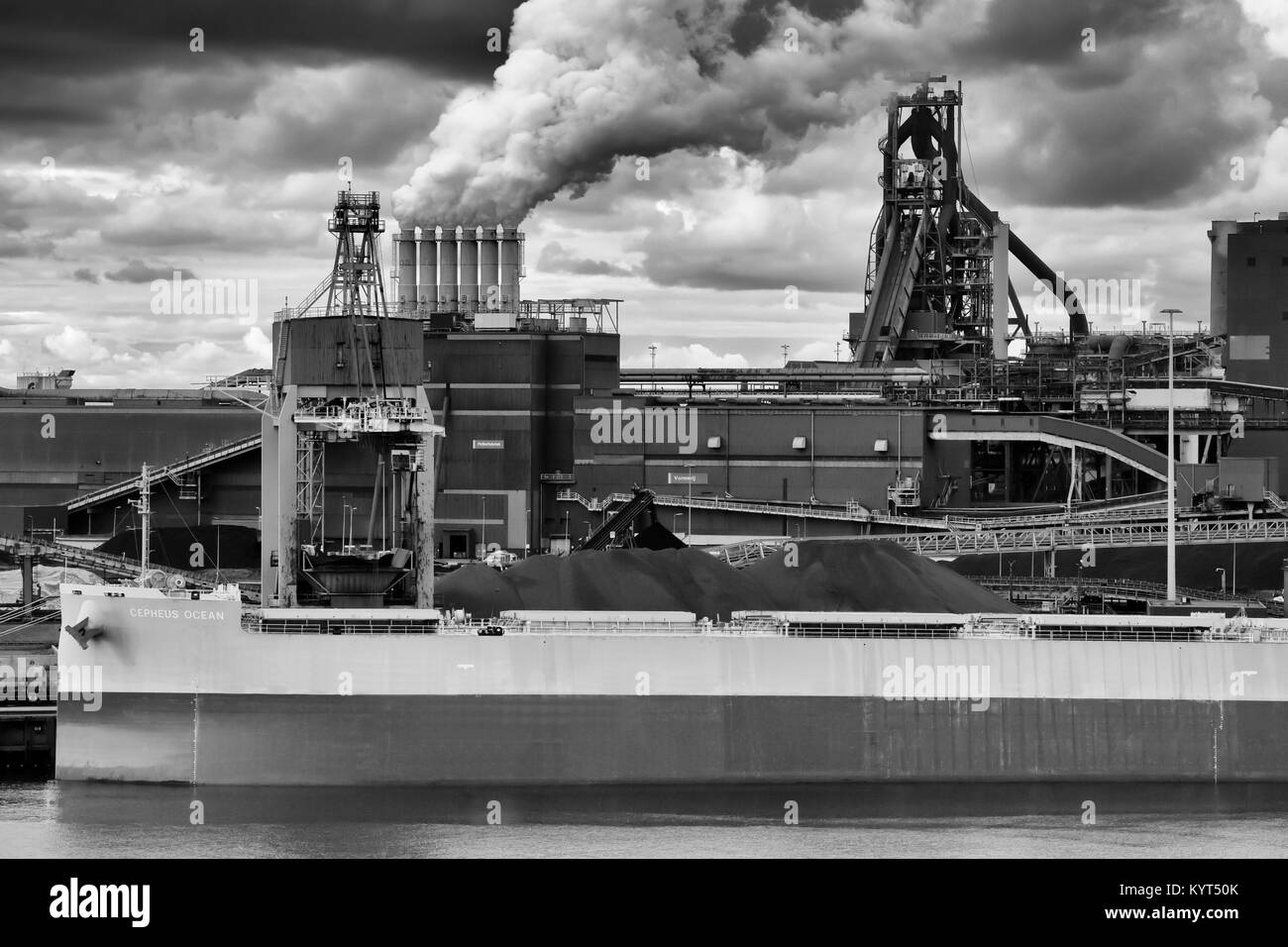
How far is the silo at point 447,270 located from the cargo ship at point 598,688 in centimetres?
3365

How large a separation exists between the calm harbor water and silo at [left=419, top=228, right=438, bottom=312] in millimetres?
38197

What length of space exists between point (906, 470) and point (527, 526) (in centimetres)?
1340

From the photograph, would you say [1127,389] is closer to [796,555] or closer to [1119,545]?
[1119,545]

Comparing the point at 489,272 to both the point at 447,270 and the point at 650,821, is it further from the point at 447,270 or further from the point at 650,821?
the point at 650,821

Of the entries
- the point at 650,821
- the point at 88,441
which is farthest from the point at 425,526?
the point at 88,441

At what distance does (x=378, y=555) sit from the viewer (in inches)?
1831

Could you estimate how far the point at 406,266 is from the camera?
7994cm

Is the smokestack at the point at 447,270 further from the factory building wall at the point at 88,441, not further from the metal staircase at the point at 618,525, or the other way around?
the metal staircase at the point at 618,525

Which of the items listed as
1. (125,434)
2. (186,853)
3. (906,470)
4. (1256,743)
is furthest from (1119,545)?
(125,434)

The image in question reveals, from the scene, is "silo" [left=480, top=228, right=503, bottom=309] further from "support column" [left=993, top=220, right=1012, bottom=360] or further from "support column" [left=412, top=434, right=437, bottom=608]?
"support column" [left=412, top=434, right=437, bottom=608]

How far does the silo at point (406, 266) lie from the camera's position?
3130 inches
